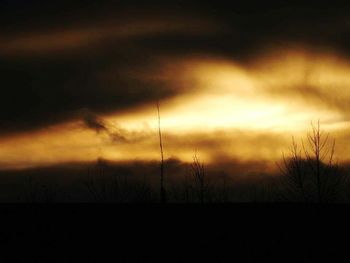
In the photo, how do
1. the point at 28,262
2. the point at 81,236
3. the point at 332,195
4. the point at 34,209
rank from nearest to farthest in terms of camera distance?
the point at 28,262 → the point at 81,236 → the point at 34,209 → the point at 332,195

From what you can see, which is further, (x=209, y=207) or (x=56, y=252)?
(x=209, y=207)

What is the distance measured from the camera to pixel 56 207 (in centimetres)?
1761

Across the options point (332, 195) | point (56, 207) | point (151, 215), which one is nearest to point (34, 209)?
point (56, 207)

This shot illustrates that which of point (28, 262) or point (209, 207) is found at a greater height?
point (209, 207)

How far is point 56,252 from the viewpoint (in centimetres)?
1540

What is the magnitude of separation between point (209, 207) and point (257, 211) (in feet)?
4.27

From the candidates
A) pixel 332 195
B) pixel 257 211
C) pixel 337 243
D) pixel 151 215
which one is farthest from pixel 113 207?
pixel 332 195

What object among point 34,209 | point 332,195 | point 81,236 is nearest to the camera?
point 81,236

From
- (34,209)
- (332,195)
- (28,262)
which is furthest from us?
(332,195)

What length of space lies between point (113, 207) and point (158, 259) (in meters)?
2.86

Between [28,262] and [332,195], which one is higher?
[332,195]

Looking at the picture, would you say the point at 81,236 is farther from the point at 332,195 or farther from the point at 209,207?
the point at 332,195

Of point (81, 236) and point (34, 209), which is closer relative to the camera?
point (81, 236)

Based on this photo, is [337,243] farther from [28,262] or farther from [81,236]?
[28,262]
